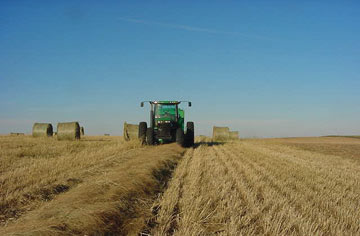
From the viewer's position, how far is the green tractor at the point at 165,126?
1588cm

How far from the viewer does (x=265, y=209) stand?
4.36 metres

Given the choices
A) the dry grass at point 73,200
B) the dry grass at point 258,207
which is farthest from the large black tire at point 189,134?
the dry grass at point 258,207

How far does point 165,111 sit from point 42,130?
10441mm

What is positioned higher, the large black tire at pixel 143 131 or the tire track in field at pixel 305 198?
the large black tire at pixel 143 131

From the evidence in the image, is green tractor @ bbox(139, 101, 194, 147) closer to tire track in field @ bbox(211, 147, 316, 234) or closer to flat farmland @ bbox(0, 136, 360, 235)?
flat farmland @ bbox(0, 136, 360, 235)

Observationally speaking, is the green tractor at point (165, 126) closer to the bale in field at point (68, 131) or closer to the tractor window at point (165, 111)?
the tractor window at point (165, 111)

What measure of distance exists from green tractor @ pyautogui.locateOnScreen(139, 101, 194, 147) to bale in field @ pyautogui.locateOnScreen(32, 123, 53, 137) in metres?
8.92

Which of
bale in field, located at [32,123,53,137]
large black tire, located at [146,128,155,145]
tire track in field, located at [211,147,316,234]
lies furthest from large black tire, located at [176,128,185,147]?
bale in field, located at [32,123,53,137]

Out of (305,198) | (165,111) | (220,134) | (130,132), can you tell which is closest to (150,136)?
(165,111)

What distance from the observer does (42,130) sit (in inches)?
864

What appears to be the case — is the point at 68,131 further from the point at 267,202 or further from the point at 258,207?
the point at 258,207

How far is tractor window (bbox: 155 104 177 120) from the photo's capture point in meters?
16.3

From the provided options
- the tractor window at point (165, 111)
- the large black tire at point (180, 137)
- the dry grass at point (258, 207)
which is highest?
the tractor window at point (165, 111)

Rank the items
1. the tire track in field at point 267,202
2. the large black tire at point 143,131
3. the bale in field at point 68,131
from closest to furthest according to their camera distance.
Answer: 1. the tire track in field at point 267,202
2. the large black tire at point 143,131
3. the bale in field at point 68,131
